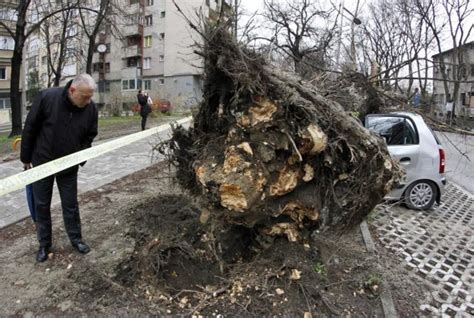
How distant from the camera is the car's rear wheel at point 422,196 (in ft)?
22.0

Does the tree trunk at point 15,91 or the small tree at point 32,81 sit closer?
the tree trunk at point 15,91

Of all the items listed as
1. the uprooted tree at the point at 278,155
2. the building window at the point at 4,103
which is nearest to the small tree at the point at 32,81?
the building window at the point at 4,103

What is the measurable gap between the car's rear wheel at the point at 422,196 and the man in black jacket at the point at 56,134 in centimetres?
520

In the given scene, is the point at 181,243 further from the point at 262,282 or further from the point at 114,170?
the point at 114,170

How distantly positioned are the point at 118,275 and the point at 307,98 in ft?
7.44

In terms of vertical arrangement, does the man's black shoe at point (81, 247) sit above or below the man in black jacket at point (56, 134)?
below

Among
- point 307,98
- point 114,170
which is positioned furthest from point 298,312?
point 114,170

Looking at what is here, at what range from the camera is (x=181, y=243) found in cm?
372

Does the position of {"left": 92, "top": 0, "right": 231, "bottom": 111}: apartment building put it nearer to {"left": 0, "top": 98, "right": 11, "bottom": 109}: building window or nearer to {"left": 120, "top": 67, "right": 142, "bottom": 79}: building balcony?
{"left": 120, "top": 67, "right": 142, "bottom": 79}: building balcony

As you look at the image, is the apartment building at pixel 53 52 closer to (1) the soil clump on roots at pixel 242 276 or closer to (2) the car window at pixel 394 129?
(2) the car window at pixel 394 129

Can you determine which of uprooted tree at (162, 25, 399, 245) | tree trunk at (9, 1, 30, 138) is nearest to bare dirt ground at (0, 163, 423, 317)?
uprooted tree at (162, 25, 399, 245)

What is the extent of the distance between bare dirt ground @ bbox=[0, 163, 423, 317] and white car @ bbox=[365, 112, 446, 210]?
8.47 feet

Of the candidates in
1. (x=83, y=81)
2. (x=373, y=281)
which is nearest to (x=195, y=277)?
(x=373, y=281)

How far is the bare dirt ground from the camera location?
10.5 ft
